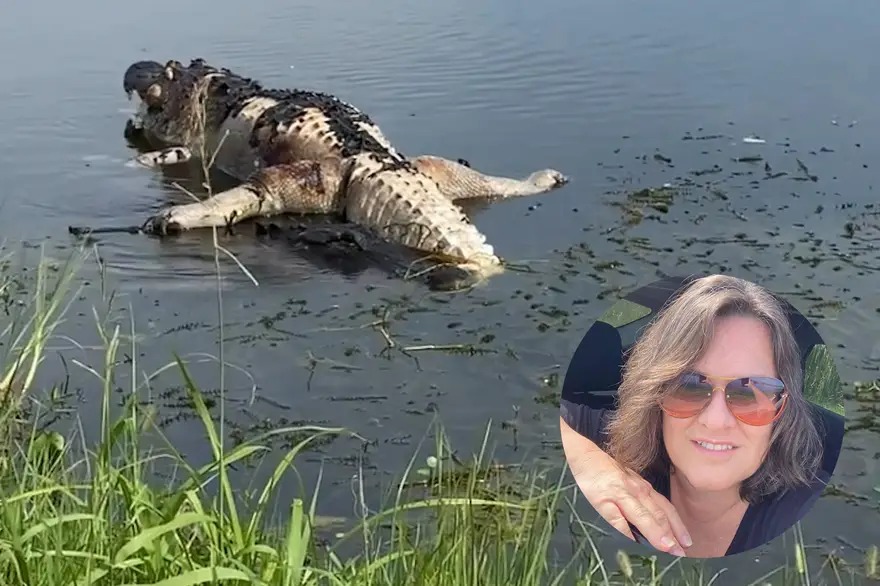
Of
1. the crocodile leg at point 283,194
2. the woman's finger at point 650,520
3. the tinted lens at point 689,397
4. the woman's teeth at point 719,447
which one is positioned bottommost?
the crocodile leg at point 283,194

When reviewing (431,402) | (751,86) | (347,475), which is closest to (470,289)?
(431,402)

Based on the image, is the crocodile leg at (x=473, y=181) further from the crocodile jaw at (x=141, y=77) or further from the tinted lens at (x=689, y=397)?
the tinted lens at (x=689, y=397)

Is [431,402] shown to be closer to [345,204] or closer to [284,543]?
[284,543]

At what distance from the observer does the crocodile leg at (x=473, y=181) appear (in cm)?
750

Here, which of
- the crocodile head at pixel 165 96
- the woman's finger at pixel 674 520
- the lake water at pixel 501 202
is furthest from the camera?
the crocodile head at pixel 165 96

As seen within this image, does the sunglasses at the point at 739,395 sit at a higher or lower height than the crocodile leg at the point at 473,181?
higher

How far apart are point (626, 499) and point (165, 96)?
8.79 metres

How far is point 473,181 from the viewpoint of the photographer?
7613mm

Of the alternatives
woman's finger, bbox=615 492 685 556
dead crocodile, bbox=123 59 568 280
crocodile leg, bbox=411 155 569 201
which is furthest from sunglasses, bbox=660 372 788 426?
crocodile leg, bbox=411 155 569 201

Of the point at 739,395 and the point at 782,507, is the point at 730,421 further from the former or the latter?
the point at 782,507

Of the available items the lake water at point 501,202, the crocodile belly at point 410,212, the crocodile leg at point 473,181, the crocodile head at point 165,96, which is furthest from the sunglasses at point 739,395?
the crocodile head at point 165,96

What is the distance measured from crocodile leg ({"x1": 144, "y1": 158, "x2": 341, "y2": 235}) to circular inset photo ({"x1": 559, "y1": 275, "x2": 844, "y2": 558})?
5.29 m

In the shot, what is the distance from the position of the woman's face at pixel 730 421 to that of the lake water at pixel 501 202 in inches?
49.4

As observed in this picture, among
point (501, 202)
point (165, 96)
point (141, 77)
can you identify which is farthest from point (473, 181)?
point (141, 77)
